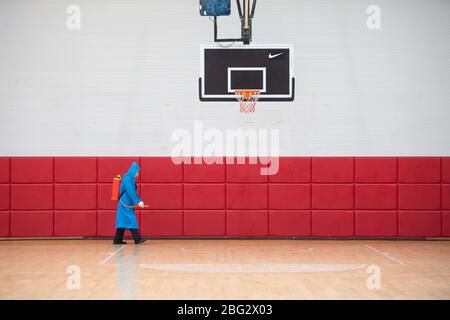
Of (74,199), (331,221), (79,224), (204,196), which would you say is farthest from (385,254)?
(74,199)

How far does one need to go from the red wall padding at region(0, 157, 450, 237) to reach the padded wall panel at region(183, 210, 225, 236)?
0.02 m

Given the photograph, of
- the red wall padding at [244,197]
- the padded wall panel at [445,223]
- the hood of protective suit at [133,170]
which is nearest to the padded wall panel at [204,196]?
the red wall padding at [244,197]

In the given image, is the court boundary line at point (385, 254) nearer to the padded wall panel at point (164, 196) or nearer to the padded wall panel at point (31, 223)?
the padded wall panel at point (164, 196)

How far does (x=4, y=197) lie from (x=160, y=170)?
2.75 metres

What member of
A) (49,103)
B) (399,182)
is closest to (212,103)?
(49,103)

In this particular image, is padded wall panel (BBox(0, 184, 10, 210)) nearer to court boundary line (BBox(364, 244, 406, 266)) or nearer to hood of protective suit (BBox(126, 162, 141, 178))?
hood of protective suit (BBox(126, 162, 141, 178))

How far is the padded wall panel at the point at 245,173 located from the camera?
33.7 feet

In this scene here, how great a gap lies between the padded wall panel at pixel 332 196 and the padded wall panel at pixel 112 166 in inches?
124

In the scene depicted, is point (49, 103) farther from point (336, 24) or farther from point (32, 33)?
point (336, 24)

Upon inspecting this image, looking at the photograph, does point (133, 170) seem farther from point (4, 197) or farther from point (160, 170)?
point (4, 197)

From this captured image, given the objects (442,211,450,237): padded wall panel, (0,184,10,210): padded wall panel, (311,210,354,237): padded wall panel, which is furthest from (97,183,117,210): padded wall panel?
(442,211,450,237): padded wall panel

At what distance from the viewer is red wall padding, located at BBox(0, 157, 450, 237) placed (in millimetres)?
10211

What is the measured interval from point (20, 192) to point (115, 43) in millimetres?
3088

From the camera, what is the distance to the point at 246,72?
999 centimetres
